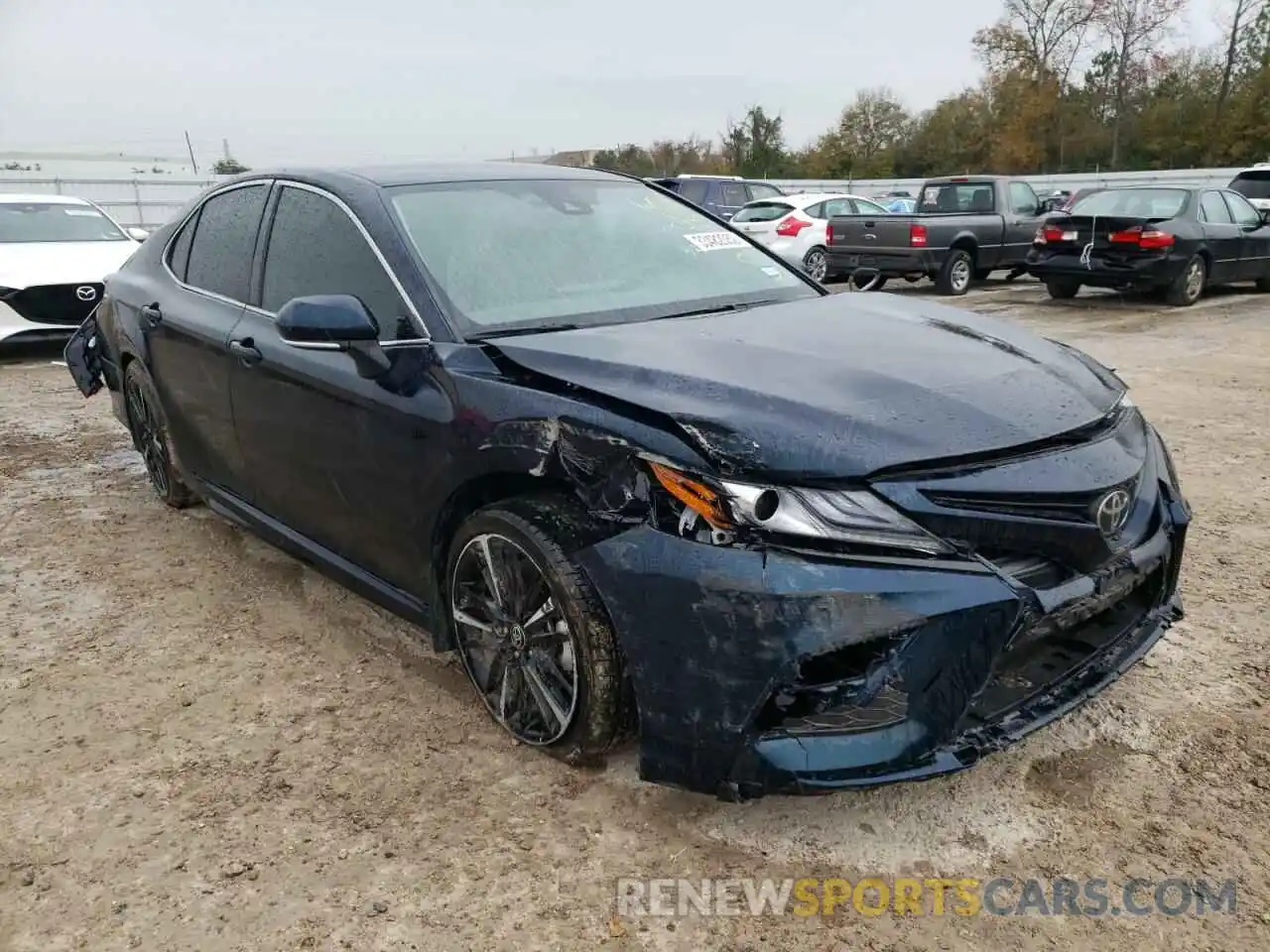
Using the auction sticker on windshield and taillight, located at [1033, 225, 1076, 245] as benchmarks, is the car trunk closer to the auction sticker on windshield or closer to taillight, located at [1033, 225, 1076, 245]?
taillight, located at [1033, 225, 1076, 245]

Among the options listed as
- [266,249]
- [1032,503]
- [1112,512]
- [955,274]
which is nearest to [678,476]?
[1032,503]

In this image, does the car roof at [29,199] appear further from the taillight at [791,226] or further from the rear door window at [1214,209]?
the rear door window at [1214,209]

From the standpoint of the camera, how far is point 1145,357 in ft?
28.7

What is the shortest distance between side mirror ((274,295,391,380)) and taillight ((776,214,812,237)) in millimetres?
13124

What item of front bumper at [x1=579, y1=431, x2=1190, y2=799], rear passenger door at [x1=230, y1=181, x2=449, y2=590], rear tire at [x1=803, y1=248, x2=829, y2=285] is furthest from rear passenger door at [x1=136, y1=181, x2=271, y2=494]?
rear tire at [x1=803, y1=248, x2=829, y2=285]

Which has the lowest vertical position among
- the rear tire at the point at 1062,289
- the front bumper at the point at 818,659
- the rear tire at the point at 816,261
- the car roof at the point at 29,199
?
the rear tire at the point at 1062,289

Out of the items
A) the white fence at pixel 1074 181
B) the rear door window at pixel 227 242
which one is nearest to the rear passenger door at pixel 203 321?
the rear door window at pixel 227 242

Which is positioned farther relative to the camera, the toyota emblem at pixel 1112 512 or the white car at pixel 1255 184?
the white car at pixel 1255 184

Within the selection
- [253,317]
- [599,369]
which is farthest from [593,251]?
[253,317]

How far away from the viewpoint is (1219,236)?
→ 12.2 metres

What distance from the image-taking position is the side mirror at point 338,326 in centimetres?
279

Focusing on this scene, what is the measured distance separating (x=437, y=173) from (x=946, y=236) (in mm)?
11311

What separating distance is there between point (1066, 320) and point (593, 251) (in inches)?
374

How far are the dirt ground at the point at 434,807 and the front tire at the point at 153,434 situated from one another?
0.96m
